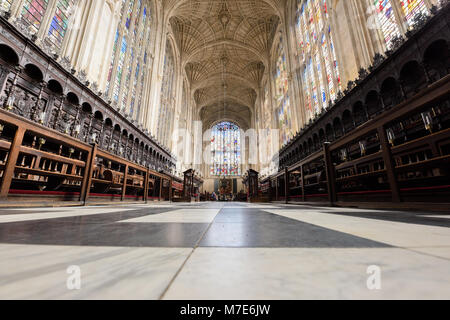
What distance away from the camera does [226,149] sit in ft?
88.9

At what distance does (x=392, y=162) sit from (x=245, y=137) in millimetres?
25054

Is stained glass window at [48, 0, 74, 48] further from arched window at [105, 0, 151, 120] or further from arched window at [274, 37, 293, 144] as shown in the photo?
arched window at [274, 37, 293, 144]

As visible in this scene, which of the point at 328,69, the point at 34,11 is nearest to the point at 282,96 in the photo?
the point at 328,69

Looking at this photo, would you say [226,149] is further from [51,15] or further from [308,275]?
[308,275]

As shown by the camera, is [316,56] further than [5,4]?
Yes

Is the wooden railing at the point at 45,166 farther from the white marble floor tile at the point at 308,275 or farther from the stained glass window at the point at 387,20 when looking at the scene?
the stained glass window at the point at 387,20

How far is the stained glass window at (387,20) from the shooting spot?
4.60 metres

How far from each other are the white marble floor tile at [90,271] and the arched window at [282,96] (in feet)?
39.5

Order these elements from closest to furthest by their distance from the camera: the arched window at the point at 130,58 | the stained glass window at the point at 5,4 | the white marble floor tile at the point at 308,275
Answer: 1. the white marble floor tile at the point at 308,275
2. the stained glass window at the point at 5,4
3. the arched window at the point at 130,58

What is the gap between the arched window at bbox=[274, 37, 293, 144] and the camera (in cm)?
1224

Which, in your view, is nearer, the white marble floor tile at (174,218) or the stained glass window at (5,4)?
the white marble floor tile at (174,218)

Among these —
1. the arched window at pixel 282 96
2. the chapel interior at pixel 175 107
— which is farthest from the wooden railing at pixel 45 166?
the arched window at pixel 282 96

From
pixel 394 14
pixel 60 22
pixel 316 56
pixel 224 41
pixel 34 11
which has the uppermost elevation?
pixel 224 41

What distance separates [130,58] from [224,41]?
35.6ft
